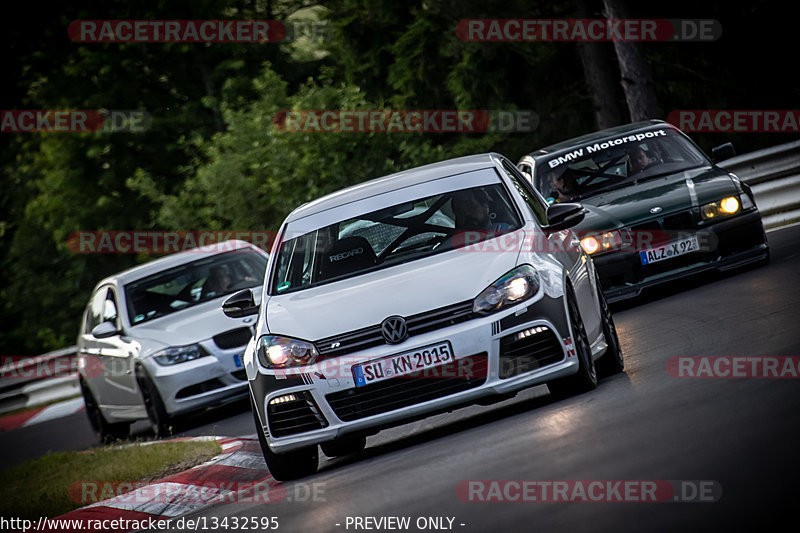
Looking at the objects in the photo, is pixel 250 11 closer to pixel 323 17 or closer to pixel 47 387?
pixel 323 17

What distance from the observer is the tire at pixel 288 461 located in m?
7.82

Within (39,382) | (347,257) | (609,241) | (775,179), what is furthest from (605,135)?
(39,382)

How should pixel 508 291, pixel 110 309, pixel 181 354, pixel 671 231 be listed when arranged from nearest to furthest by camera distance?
pixel 508 291 → pixel 671 231 → pixel 181 354 → pixel 110 309

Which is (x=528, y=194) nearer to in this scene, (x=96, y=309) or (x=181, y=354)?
(x=181, y=354)

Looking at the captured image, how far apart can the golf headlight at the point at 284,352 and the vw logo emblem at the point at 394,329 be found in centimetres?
43

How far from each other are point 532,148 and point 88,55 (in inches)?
726

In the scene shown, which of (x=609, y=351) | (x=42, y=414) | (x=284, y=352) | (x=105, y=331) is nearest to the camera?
(x=284, y=352)

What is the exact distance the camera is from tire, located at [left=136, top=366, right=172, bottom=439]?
13430 mm

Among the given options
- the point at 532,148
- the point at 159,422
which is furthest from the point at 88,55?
the point at 159,422

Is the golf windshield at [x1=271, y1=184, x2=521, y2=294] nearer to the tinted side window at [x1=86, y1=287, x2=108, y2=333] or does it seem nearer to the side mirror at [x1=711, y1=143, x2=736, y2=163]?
the side mirror at [x1=711, y1=143, x2=736, y2=163]

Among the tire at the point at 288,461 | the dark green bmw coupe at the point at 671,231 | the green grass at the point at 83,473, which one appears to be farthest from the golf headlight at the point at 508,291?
the dark green bmw coupe at the point at 671,231

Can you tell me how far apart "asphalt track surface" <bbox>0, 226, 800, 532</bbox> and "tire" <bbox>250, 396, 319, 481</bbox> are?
12cm

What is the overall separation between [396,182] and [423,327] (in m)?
1.81

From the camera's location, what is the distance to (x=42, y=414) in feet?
74.0
